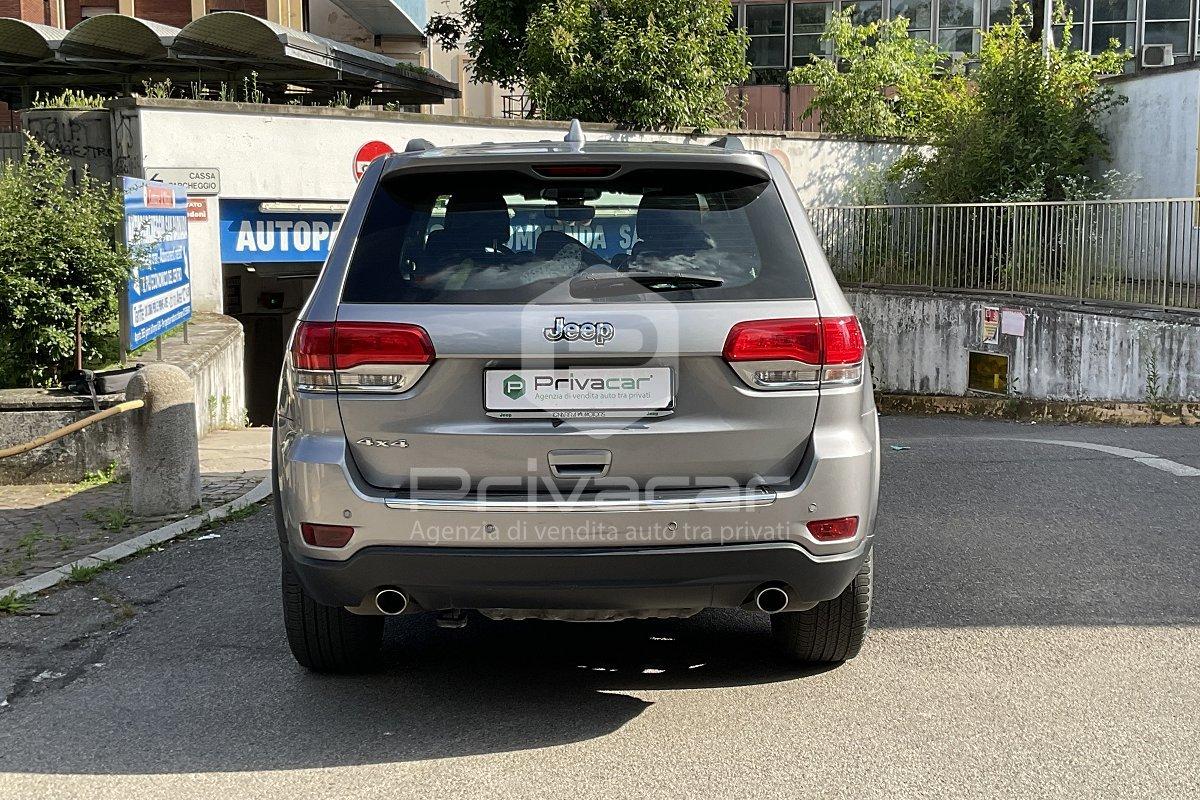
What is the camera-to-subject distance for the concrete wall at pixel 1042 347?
57.6 ft

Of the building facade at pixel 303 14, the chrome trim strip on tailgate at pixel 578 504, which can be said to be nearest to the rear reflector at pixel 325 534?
the chrome trim strip on tailgate at pixel 578 504

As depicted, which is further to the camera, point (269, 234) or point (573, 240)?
point (269, 234)

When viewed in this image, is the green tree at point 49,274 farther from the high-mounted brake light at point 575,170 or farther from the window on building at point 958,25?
the window on building at point 958,25

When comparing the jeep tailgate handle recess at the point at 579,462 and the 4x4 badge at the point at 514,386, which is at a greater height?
the 4x4 badge at the point at 514,386

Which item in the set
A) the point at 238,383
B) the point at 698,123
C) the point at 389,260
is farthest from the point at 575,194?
the point at 698,123

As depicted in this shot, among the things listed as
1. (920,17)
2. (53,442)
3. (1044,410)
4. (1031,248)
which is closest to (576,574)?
(53,442)

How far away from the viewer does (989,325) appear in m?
21.5

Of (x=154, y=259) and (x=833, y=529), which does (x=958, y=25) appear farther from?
(x=833, y=529)

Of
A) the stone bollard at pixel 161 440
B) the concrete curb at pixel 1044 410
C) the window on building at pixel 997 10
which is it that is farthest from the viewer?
the window on building at pixel 997 10

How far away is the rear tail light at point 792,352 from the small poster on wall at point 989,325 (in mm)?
17800

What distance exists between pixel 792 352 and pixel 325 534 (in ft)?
4.87

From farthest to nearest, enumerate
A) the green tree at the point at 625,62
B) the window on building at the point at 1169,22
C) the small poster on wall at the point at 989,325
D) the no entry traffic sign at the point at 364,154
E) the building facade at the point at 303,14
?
the window on building at the point at 1169,22, the building facade at the point at 303,14, the green tree at the point at 625,62, the small poster on wall at the point at 989,325, the no entry traffic sign at the point at 364,154

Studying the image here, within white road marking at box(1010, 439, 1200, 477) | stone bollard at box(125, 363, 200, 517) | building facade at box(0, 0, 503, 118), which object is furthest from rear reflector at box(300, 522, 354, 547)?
building facade at box(0, 0, 503, 118)

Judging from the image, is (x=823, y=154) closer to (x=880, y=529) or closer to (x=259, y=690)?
(x=880, y=529)
